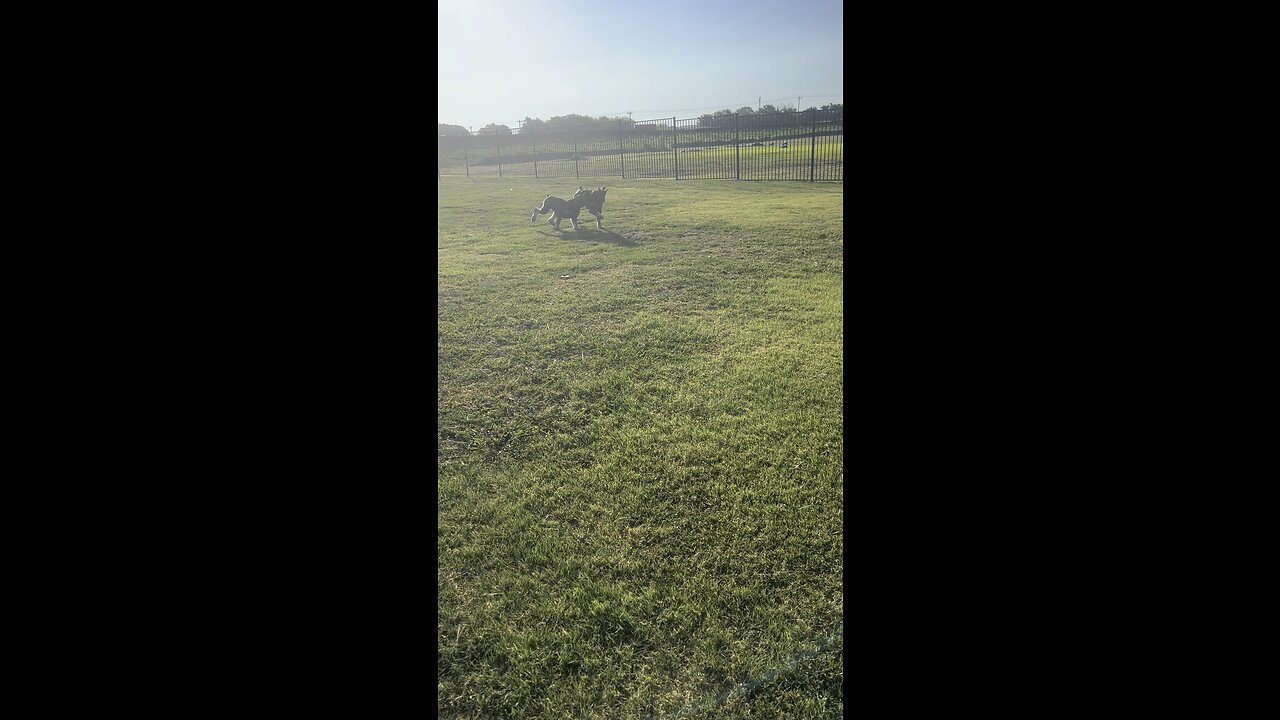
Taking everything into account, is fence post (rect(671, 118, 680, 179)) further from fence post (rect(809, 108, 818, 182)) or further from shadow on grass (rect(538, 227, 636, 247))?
shadow on grass (rect(538, 227, 636, 247))

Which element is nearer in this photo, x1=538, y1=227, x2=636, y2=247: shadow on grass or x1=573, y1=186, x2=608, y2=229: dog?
x1=538, y1=227, x2=636, y2=247: shadow on grass

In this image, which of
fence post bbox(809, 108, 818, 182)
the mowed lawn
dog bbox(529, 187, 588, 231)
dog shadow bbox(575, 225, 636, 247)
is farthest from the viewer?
fence post bbox(809, 108, 818, 182)

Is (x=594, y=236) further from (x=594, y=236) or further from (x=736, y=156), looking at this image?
(x=736, y=156)

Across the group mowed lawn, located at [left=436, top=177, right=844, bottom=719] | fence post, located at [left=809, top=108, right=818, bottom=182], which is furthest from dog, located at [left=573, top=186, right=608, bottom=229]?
fence post, located at [left=809, top=108, right=818, bottom=182]

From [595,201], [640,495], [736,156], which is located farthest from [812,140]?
[640,495]

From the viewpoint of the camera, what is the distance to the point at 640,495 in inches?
92.1

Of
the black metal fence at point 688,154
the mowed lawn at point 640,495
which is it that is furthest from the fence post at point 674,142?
the mowed lawn at point 640,495

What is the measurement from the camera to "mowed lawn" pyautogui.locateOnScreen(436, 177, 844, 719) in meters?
1.56

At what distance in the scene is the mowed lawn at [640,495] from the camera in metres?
1.56

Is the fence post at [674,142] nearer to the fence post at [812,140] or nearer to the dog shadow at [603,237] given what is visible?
the fence post at [812,140]
